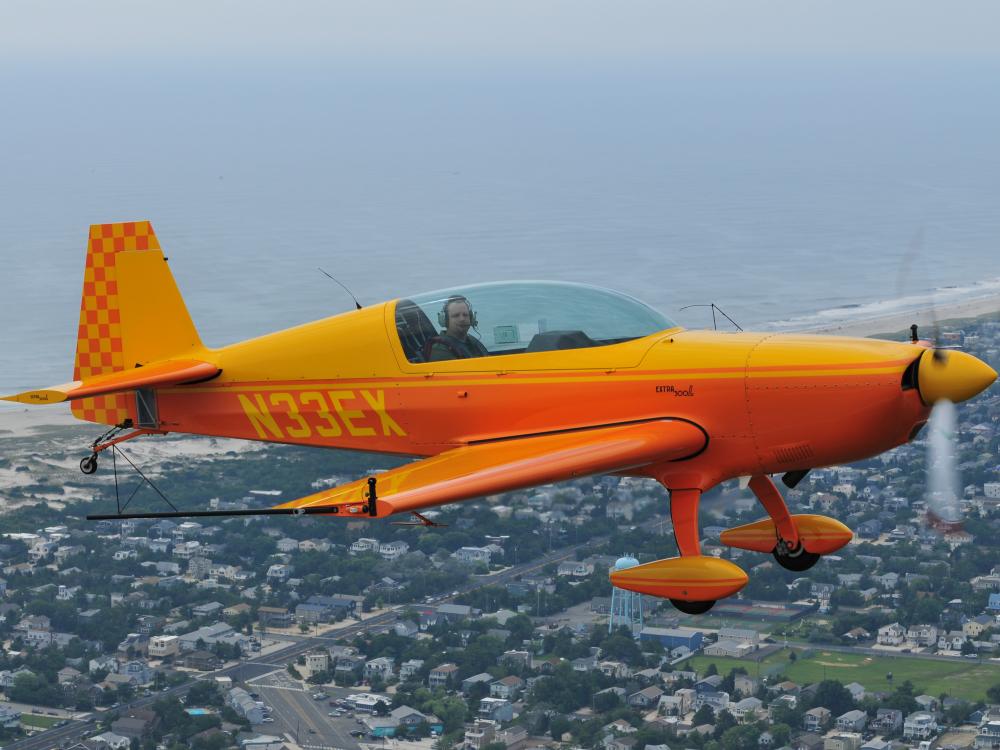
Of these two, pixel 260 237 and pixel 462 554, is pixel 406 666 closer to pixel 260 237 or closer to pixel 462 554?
pixel 462 554

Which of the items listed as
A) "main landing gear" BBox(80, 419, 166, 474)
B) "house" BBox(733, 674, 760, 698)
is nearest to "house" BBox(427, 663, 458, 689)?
"house" BBox(733, 674, 760, 698)

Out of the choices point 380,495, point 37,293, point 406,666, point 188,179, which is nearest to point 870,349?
point 380,495

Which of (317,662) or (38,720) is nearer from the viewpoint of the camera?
(38,720)

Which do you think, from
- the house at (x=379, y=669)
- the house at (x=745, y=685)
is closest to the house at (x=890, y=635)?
the house at (x=745, y=685)

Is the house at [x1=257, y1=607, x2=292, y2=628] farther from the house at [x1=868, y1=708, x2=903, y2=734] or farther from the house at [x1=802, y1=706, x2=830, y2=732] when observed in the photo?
the house at [x1=868, y1=708, x2=903, y2=734]

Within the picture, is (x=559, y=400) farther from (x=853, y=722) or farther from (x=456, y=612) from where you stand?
(x=456, y=612)

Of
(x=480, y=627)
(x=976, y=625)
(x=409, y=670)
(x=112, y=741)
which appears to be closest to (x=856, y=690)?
(x=976, y=625)
